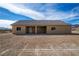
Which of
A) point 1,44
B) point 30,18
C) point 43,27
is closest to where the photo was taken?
point 1,44

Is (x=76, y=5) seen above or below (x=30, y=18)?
above

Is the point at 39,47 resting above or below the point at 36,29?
below

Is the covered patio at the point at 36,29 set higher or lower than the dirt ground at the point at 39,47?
higher

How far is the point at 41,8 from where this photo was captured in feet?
20.6

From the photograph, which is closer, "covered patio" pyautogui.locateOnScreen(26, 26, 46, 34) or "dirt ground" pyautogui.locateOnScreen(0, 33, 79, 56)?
"dirt ground" pyautogui.locateOnScreen(0, 33, 79, 56)

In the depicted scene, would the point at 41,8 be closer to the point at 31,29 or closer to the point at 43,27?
the point at 43,27

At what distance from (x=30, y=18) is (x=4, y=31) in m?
1.45

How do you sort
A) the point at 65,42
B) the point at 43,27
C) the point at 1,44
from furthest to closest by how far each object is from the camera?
the point at 43,27, the point at 65,42, the point at 1,44

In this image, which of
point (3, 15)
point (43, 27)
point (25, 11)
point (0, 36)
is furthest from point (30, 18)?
point (43, 27)

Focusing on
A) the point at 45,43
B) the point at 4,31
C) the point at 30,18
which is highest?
the point at 30,18

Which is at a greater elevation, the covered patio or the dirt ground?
the covered patio

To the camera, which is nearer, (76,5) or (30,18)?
(76,5)

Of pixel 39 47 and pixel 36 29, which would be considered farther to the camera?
pixel 36 29

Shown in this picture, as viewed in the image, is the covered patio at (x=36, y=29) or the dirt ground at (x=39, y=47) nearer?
the dirt ground at (x=39, y=47)
